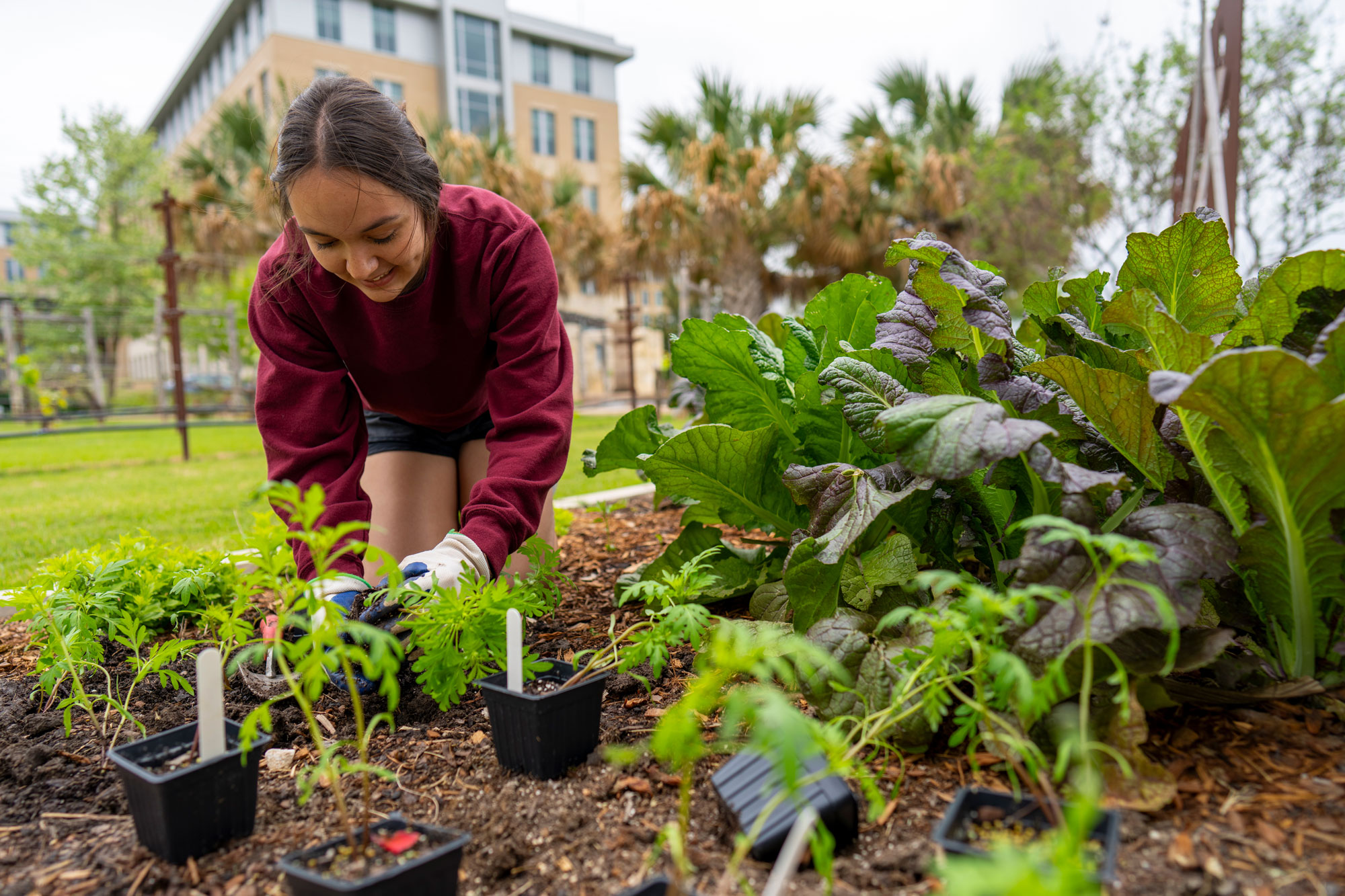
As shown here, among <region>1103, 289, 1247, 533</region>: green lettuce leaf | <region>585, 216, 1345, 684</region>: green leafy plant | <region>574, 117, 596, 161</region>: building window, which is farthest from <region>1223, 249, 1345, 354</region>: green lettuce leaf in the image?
<region>574, 117, 596, 161</region>: building window

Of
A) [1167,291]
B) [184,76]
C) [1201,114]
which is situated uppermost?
[184,76]

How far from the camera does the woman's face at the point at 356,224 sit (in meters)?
1.59

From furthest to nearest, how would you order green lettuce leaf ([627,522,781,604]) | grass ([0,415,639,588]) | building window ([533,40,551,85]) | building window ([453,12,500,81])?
building window ([533,40,551,85]) < building window ([453,12,500,81]) < grass ([0,415,639,588]) < green lettuce leaf ([627,522,781,604])

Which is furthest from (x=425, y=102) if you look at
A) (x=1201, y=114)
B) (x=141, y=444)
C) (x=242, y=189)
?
(x=1201, y=114)

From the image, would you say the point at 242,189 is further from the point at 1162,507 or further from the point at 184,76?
the point at 184,76

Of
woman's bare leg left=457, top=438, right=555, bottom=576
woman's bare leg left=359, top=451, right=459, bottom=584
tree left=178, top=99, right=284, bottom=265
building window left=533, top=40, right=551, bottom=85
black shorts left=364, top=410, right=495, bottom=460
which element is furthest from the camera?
building window left=533, top=40, right=551, bottom=85

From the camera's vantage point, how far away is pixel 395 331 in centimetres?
211

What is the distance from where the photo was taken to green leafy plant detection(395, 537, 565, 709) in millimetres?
1314

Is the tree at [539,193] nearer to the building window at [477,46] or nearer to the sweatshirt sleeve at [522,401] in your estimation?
the sweatshirt sleeve at [522,401]

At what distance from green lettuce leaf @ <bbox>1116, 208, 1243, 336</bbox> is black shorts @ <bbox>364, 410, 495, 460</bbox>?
1.87 meters

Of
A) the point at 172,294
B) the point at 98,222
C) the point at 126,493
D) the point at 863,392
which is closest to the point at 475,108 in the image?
the point at 98,222

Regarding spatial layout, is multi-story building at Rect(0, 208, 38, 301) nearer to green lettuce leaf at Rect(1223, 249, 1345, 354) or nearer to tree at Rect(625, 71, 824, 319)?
tree at Rect(625, 71, 824, 319)

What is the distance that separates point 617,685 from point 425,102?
27385 millimetres

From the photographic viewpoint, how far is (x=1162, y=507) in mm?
1141
